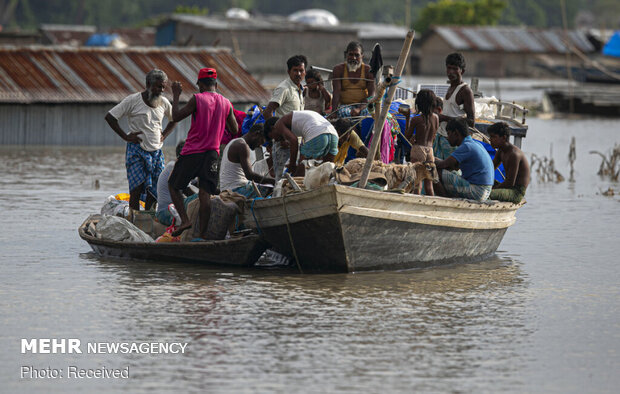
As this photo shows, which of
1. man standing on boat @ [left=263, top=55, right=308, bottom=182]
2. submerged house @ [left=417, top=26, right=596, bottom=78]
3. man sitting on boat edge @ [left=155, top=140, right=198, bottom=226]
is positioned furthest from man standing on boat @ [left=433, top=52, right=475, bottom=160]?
submerged house @ [left=417, top=26, right=596, bottom=78]

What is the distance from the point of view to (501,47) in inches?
2480

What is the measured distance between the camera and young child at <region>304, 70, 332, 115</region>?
1158cm

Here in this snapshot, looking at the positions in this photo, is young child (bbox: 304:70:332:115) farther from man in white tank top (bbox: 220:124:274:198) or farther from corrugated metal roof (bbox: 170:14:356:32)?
corrugated metal roof (bbox: 170:14:356:32)

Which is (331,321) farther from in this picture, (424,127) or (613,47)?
(613,47)

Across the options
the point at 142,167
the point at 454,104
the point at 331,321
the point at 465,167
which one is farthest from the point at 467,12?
the point at 331,321

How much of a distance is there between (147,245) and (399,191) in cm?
247

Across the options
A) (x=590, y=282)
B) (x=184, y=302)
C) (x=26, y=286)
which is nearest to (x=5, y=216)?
(x=26, y=286)

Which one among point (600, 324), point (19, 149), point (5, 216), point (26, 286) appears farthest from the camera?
point (19, 149)

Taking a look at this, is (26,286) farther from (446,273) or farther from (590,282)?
(590,282)

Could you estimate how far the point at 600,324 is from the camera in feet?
27.8

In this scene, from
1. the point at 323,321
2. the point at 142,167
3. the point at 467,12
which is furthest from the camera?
the point at 467,12

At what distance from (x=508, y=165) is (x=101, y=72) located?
1685cm

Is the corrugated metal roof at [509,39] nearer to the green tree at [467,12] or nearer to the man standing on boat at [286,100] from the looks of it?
the green tree at [467,12]

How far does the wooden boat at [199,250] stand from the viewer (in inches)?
403
